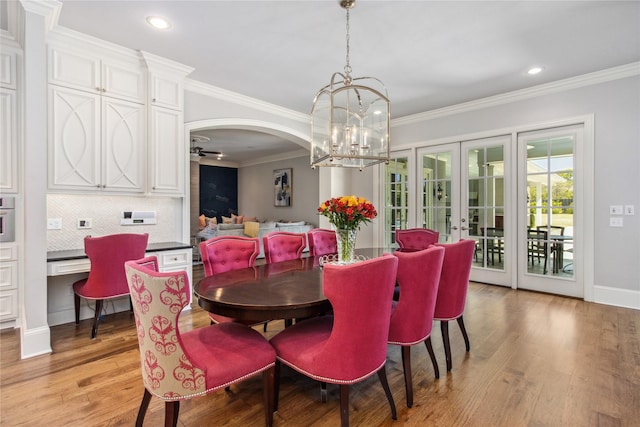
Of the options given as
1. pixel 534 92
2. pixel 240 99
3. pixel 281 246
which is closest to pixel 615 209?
pixel 534 92

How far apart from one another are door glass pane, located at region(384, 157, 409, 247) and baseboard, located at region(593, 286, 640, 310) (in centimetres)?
267

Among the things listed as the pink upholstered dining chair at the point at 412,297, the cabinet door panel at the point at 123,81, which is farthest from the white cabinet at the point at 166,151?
the pink upholstered dining chair at the point at 412,297

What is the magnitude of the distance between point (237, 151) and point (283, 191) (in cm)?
169

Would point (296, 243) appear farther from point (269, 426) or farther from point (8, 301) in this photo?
point (8, 301)

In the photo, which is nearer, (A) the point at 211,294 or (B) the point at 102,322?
(A) the point at 211,294

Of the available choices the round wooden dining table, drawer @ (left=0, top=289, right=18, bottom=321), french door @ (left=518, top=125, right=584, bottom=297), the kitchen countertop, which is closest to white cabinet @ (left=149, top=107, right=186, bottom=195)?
the kitchen countertop

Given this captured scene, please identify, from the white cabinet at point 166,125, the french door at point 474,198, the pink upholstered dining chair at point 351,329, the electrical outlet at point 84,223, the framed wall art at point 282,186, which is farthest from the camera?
the framed wall art at point 282,186

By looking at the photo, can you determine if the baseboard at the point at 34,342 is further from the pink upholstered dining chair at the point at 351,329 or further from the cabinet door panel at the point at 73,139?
the pink upholstered dining chair at the point at 351,329

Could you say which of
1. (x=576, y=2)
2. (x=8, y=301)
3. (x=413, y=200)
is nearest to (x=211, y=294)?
(x=8, y=301)

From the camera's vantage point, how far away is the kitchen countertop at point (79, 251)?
2807 millimetres

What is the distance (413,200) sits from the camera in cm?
542

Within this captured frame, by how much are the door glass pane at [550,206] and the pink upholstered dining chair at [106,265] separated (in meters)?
4.77

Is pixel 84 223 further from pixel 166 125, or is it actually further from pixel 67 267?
pixel 166 125

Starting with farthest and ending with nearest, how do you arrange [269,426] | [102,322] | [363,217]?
[102,322] < [363,217] < [269,426]
